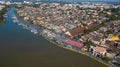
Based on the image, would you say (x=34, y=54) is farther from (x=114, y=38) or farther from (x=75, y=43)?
(x=114, y=38)

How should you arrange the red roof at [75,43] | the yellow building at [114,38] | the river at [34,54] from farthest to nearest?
the yellow building at [114,38] → the red roof at [75,43] → the river at [34,54]

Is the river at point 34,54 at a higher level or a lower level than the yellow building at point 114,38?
higher

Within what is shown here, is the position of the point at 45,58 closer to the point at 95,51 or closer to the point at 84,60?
the point at 84,60

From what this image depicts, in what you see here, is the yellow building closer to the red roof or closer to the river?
the red roof

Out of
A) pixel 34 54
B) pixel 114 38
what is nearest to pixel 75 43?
pixel 34 54

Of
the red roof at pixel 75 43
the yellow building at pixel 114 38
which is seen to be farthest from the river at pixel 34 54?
the yellow building at pixel 114 38

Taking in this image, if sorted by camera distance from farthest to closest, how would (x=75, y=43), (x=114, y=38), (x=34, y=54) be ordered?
(x=114, y=38)
(x=75, y=43)
(x=34, y=54)

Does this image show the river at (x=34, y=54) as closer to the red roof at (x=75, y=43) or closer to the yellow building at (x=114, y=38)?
the red roof at (x=75, y=43)

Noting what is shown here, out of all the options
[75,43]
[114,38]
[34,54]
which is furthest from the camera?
[114,38]

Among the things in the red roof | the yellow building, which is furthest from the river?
the yellow building

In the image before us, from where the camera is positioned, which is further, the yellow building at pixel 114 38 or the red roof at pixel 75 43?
the yellow building at pixel 114 38
